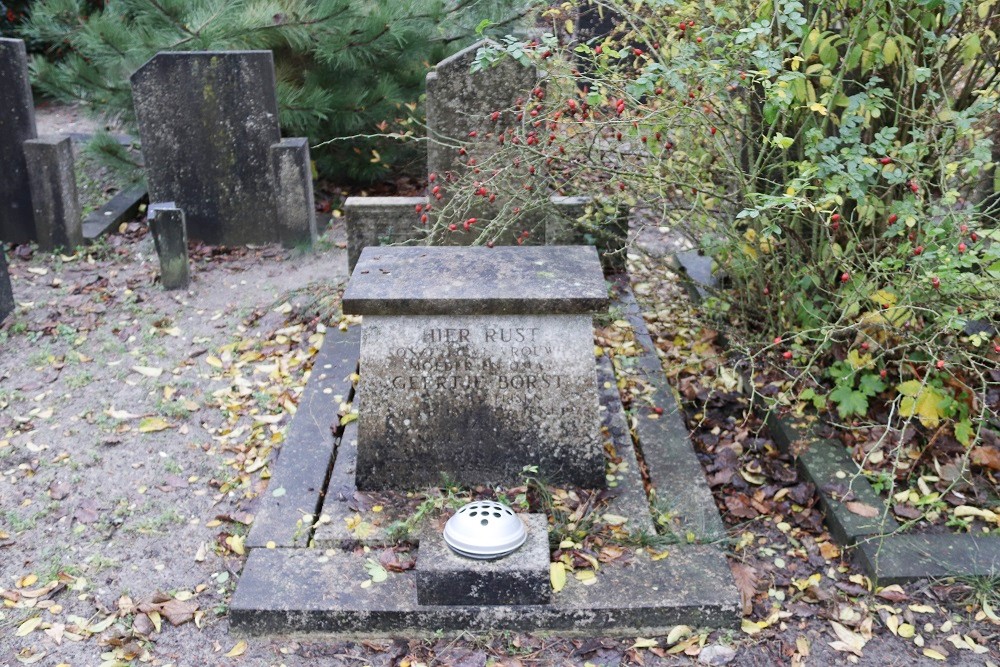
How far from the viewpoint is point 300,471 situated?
3986 millimetres

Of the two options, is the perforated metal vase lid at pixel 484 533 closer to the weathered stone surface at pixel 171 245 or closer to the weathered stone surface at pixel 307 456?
the weathered stone surface at pixel 307 456

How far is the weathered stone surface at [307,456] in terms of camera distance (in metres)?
→ 3.64

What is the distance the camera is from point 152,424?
4.62 m

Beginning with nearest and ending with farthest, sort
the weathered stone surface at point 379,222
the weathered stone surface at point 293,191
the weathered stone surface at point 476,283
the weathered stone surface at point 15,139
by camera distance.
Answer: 1. the weathered stone surface at point 476,283
2. the weathered stone surface at point 379,222
3. the weathered stone surface at point 15,139
4. the weathered stone surface at point 293,191

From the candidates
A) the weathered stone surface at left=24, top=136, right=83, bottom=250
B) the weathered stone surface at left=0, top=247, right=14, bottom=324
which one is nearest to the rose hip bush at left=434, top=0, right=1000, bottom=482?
the weathered stone surface at left=0, top=247, right=14, bottom=324

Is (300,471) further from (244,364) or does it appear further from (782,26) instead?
(782,26)

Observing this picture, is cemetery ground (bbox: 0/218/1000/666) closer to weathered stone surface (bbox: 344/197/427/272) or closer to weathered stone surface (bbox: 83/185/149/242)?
weathered stone surface (bbox: 344/197/427/272)

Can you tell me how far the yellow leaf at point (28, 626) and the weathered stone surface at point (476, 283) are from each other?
151cm

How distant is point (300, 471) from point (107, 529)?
30.8 inches

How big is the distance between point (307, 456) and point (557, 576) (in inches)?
51.0

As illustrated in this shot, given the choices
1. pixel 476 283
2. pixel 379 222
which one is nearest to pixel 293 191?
pixel 379 222

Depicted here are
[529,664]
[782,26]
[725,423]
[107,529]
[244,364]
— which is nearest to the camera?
[529,664]

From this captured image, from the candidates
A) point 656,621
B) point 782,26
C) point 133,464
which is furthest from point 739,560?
point 133,464

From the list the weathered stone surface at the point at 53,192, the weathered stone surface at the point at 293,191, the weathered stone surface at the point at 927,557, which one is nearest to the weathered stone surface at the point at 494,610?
the weathered stone surface at the point at 927,557
